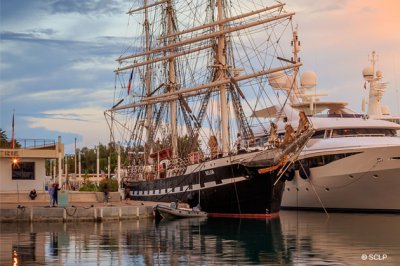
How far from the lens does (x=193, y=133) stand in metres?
54.8

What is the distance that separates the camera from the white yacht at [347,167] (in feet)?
140

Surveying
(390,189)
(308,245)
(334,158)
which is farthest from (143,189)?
(308,245)

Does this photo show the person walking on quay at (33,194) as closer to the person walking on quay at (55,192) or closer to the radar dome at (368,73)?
the person walking on quay at (55,192)

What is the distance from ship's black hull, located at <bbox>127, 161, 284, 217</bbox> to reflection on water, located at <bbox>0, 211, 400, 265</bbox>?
1.75 m

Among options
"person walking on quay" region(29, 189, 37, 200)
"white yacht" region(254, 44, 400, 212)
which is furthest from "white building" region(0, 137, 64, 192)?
"white yacht" region(254, 44, 400, 212)

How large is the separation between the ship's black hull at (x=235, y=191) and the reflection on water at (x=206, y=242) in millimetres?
1749

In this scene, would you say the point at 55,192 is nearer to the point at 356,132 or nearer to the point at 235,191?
the point at 235,191

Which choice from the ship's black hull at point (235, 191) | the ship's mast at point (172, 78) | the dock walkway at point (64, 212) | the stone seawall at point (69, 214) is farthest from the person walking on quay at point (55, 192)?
the ship's mast at point (172, 78)

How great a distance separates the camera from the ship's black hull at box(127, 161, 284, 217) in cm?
4200

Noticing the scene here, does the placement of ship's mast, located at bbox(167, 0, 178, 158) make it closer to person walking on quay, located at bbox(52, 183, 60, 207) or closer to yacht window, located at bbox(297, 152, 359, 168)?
yacht window, located at bbox(297, 152, 359, 168)

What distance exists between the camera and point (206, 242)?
28750mm

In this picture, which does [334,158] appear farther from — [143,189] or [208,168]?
[143,189]

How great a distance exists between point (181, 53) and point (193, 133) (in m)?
6.28

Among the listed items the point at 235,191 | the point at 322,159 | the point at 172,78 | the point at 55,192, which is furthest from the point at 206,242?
the point at 172,78
